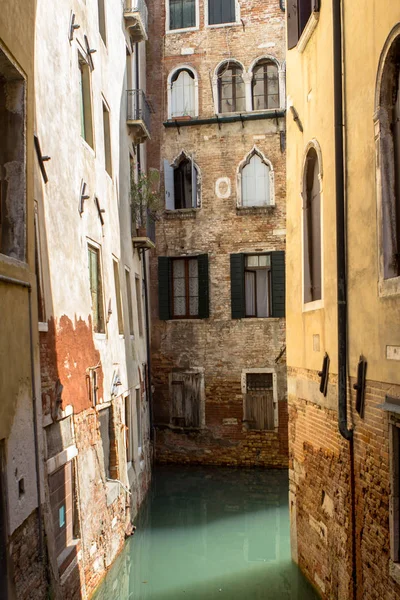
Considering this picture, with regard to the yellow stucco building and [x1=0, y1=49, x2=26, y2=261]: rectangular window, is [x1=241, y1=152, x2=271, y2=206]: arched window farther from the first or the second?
[x1=0, y1=49, x2=26, y2=261]: rectangular window

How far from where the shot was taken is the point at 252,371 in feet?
51.1

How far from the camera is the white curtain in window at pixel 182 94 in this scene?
643 inches

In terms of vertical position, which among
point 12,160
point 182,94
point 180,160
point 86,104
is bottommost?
point 12,160

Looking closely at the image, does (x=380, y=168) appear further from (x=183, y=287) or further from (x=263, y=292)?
(x=183, y=287)

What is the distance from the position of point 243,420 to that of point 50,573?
32.0 feet

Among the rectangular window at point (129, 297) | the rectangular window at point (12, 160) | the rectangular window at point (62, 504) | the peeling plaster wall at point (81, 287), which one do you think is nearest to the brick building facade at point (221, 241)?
the rectangular window at point (129, 297)

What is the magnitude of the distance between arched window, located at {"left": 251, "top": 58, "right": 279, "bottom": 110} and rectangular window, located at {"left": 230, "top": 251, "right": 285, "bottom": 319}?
349 cm

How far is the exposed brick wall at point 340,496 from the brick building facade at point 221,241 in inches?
258

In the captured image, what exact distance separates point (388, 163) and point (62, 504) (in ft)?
15.4

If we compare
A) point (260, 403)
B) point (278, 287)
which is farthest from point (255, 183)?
point (260, 403)

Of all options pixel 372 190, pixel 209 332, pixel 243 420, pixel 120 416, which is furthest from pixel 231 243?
pixel 372 190

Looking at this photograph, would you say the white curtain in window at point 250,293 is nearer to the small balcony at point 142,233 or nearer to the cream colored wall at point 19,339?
the small balcony at point 142,233

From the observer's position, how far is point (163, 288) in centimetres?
1590

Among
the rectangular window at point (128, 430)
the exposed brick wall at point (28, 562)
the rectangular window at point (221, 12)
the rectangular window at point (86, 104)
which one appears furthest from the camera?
the rectangular window at point (221, 12)
